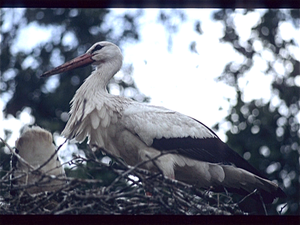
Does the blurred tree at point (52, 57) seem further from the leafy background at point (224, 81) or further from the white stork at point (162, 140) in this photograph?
the white stork at point (162, 140)

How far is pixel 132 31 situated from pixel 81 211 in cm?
427

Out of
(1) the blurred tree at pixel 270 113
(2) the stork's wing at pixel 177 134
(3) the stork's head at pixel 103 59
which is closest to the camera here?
(2) the stork's wing at pixel 177 134

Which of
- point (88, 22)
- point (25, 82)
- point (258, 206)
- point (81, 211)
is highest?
point (88, 22)

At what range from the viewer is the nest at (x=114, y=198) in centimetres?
305

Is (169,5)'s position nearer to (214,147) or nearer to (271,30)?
(214,147)

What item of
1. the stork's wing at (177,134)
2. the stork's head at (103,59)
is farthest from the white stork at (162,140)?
the stork's head at (103,59)

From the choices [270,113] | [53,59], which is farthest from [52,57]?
[270,113]

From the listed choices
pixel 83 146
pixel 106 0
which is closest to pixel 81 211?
pixel 106 0

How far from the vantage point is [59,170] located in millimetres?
3514

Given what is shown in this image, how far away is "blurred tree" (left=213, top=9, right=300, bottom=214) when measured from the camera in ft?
19.2

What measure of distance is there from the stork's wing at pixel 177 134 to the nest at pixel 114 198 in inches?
20.7

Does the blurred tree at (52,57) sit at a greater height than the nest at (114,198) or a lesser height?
greater

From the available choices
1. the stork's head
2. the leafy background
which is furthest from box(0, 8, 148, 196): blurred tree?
the stork's head

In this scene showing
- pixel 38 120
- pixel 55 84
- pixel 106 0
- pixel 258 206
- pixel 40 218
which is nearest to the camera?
pixel 40 218
